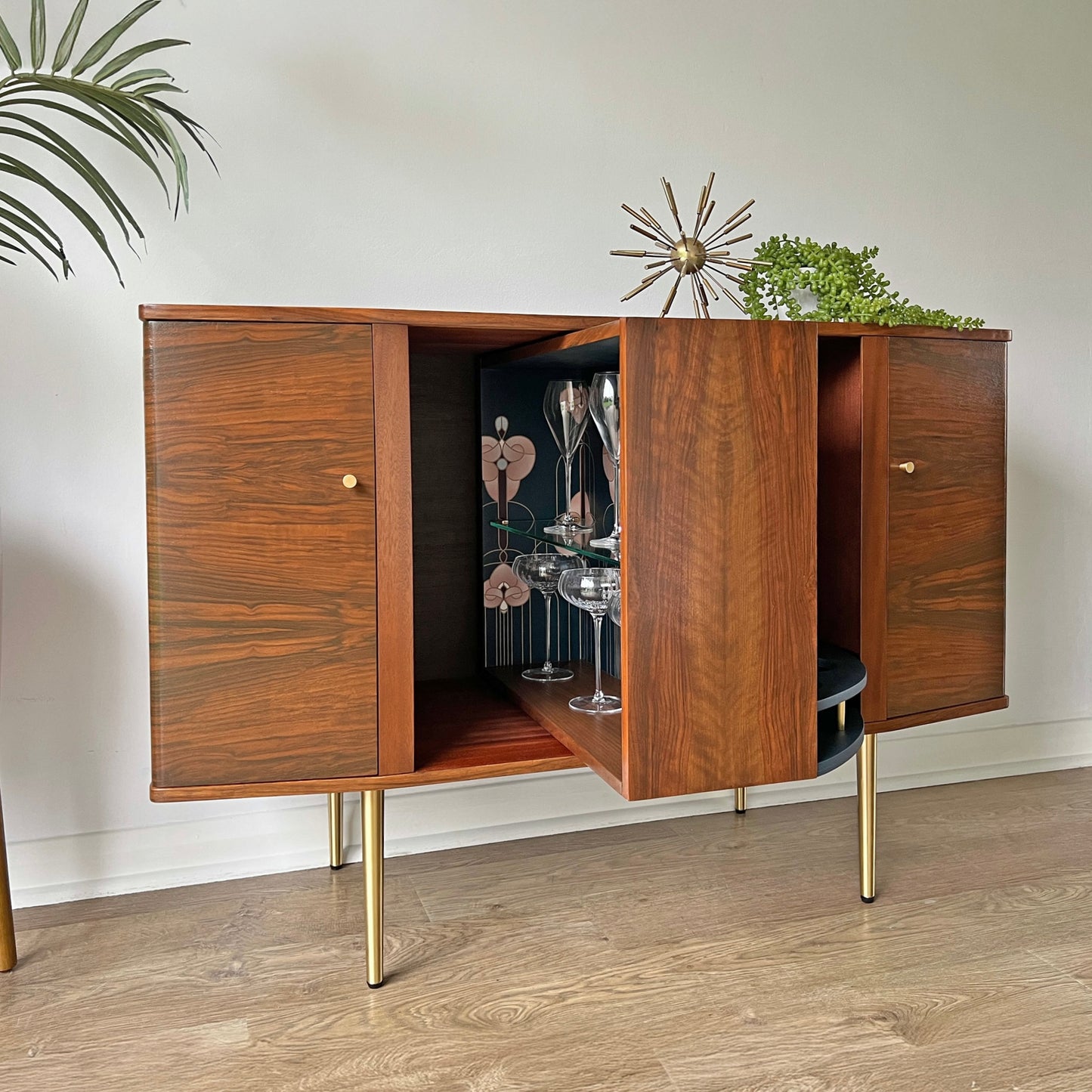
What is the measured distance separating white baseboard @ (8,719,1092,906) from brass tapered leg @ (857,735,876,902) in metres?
0.52

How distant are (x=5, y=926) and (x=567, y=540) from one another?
108 cm

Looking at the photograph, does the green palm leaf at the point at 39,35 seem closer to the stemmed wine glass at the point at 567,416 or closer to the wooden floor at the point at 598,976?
the stemmed wine glass at the point at 567,416

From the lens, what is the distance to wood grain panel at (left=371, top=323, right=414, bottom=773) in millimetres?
1431

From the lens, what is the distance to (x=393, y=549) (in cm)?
145

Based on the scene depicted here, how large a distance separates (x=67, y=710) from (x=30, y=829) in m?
0.22

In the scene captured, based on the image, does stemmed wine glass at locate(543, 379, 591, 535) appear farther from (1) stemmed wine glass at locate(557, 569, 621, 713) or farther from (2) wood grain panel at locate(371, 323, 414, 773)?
(2) wood grain panel at locate(371, 323, 414, 773)

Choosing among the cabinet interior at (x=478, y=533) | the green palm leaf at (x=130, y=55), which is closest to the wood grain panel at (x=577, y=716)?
the cabinet interior at (x=478, y=533)

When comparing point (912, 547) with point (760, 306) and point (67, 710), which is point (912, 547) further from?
point (67, 710)

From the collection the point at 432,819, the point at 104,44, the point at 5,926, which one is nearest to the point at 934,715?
the point at 432,819

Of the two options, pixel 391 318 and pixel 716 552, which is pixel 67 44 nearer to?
pixel 391 318

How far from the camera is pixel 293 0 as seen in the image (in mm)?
1938

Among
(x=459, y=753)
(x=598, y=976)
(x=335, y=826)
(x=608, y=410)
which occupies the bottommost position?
(x=598, y=976)

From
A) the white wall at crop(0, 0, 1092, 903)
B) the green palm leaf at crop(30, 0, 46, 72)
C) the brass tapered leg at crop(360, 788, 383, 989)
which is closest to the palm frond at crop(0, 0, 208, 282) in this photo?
the green palm leaf at crop(30, 0, 46, 72)

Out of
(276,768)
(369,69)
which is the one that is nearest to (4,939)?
(276,768)
